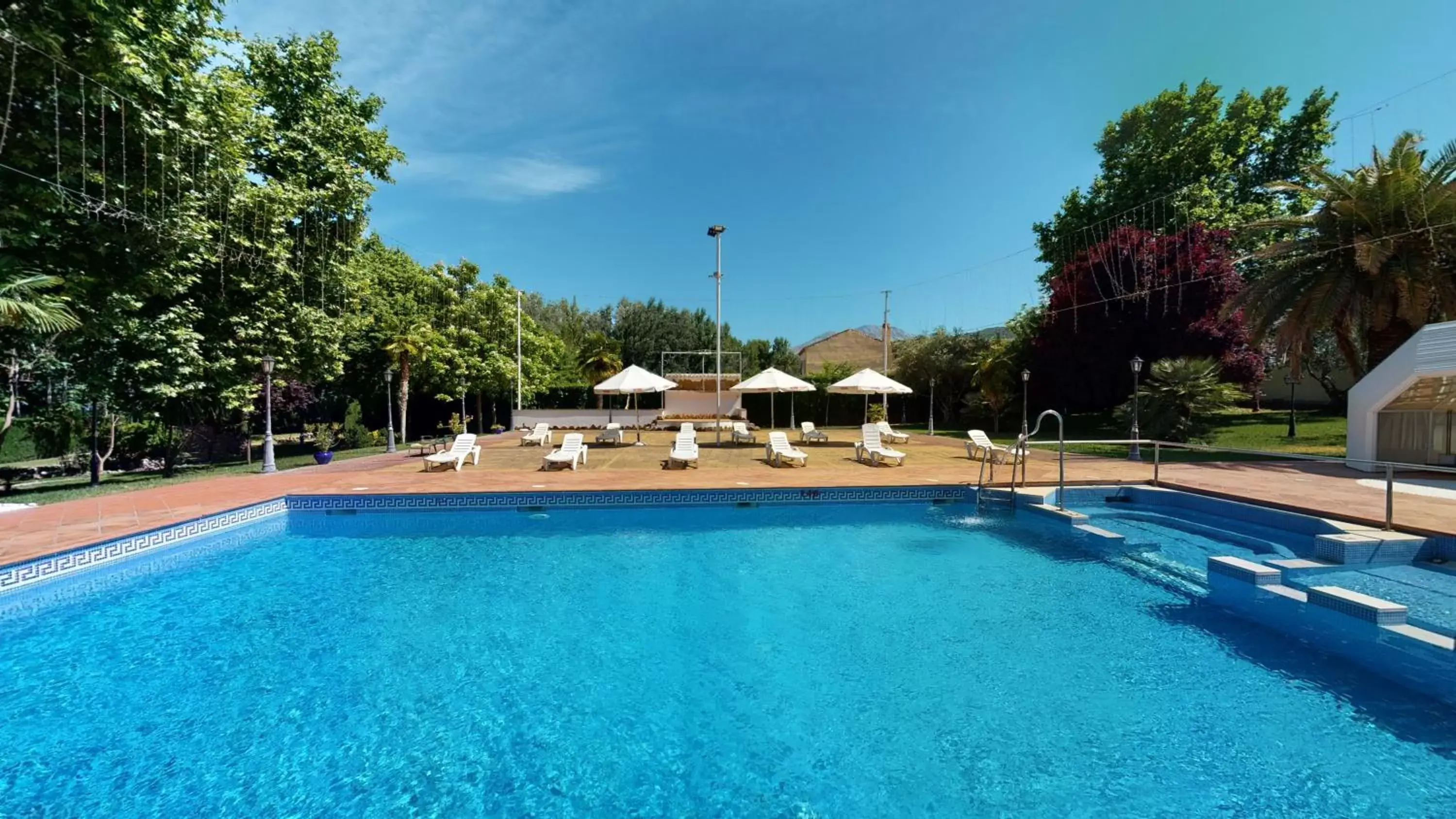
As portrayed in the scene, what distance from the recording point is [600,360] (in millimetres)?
32594

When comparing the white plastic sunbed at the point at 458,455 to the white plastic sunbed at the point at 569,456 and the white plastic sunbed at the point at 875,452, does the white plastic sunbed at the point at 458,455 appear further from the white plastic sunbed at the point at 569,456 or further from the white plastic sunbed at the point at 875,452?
the white plastic sunbed at the point at 875,452

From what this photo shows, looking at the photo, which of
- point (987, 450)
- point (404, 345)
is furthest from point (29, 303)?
point (987, 450)

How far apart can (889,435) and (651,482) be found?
910 cm

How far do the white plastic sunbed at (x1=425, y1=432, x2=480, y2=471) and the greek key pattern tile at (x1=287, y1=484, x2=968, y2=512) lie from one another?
350 centimetres

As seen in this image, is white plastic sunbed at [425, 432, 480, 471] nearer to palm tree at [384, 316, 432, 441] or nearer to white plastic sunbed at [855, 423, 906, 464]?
palm tree at [384, 316, 432, 441]

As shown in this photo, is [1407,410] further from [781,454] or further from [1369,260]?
[781,454]

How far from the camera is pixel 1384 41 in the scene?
1217 cm

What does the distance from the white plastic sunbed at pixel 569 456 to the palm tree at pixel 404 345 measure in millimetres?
10775

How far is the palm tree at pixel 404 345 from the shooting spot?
21.7 meters

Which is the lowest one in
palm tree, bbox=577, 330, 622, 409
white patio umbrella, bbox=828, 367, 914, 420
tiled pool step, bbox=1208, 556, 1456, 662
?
tiled pool step, bbox=1208, 556, 1456, 662

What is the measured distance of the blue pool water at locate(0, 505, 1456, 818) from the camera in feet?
10.2

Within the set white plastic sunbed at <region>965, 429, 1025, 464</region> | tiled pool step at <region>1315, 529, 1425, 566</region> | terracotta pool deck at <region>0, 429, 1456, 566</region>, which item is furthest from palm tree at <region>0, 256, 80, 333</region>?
tiled pool step at <region>1315, 529, 1425, 566</region>

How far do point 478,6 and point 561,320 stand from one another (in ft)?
164

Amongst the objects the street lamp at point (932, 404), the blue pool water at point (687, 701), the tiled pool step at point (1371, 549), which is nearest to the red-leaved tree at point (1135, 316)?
the street lamp at point (932, 404)
